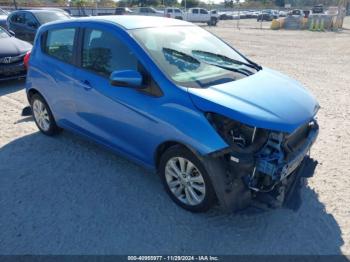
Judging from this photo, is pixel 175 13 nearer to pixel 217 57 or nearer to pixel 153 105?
pixel 217 57

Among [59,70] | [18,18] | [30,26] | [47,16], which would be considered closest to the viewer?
[59,70]

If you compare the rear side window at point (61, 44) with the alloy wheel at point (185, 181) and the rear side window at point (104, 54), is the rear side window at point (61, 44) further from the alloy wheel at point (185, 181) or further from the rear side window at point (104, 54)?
the alloy wheel at point (185, 181)

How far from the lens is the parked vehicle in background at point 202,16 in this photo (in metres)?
37.7

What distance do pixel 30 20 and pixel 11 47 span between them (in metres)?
4.16

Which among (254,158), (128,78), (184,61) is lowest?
(254,158)

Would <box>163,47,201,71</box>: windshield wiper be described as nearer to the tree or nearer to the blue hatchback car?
the blue hatchback car

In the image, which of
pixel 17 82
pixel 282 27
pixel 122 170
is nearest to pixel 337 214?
pixel 122 170

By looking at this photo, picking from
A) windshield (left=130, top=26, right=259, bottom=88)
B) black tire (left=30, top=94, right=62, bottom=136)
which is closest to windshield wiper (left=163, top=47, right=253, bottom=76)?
windshield (left=130, top=26, right=259, bottom=88)

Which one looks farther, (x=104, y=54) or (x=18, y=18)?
(x=18, y=18)

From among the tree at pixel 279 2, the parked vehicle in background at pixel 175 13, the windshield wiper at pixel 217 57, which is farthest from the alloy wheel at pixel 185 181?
the tree at pixel 279 2

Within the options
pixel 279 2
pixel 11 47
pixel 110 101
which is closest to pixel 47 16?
pixel 11 47

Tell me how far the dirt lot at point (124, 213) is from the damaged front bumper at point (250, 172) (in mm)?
334

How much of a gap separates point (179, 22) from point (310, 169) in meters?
2.39

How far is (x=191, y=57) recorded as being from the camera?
3641mm
